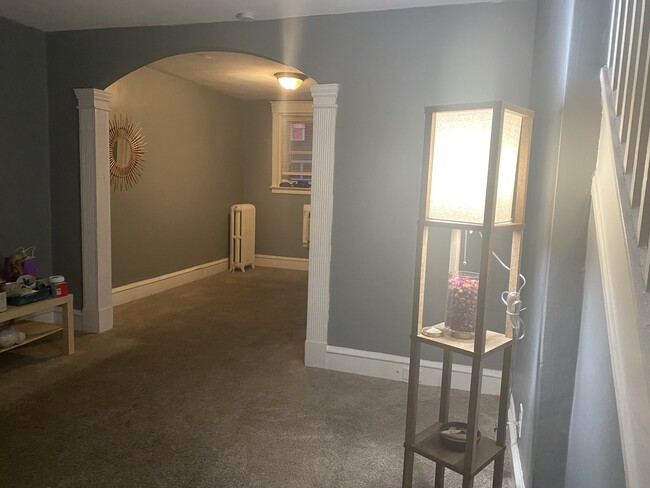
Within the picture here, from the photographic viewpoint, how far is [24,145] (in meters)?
3.74

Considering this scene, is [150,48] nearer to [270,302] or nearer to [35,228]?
[35,228]

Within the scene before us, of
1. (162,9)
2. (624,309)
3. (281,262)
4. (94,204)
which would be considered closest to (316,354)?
(94,204)

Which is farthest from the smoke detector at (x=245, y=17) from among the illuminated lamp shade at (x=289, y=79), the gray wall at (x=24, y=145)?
the gray wall at (x=24, y=145)

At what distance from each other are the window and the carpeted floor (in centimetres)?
315

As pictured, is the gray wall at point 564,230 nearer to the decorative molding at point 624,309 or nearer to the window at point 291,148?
the decorative molding at point 624,309

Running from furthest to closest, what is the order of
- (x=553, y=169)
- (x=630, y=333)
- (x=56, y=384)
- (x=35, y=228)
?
(x=35, y=228) → (x=56, y=384) → (x=553, y=169) → (x=630, y=333)

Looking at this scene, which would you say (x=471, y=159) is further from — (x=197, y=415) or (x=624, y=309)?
(x=197, y=415)

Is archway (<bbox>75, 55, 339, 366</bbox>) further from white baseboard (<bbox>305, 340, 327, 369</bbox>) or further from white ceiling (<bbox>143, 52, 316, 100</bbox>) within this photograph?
white ceiling (<bbox>143, 52, 316, 100</bbox>)

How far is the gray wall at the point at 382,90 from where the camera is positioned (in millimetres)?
2887

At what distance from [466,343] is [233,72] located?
425cm

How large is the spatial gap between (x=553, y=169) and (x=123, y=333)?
3.46 meters

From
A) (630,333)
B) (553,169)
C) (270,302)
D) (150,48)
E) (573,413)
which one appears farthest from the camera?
(270,302)

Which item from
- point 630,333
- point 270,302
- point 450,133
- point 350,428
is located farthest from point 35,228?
point 630,333

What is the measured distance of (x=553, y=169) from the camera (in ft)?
5.31
